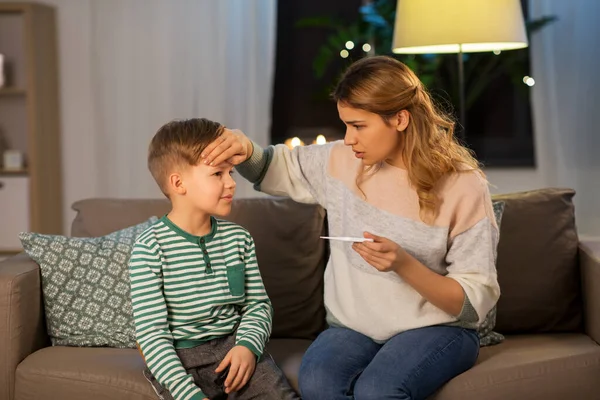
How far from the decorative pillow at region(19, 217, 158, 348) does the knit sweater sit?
0.50 meters

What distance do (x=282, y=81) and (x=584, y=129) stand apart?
5.29ft

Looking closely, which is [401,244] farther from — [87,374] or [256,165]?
[87,374]

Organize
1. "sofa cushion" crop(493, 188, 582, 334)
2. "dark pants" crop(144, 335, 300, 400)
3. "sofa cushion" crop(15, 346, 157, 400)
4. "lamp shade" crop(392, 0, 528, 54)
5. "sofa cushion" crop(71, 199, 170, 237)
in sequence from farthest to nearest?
"lamp shade" crop(392, 0, 528, 54) < "sofa cushion" crop(71, 199, 170, 237) < "sofa cushion" crop(493, 188, 582, 334) < "sofa cushion" crop(15, 346, 157, 400) < "dark pants" crop(144, 335, 300, 400)

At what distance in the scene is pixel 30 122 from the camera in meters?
4.48

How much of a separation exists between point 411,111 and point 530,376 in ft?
2.28

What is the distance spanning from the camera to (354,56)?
4.79 m

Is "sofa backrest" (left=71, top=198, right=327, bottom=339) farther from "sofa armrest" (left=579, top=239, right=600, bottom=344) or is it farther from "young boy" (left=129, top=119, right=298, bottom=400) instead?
"sofa armrest" (left=579, top=239, right=600, bottom=344)

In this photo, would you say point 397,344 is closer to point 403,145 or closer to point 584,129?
point 403,145


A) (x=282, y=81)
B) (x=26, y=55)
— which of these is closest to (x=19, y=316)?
(x=26, y=55)

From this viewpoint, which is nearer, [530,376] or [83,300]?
[530,376]

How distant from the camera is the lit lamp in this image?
9.85 ft

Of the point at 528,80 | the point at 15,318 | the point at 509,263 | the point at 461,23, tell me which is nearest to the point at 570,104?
the point at 528,80

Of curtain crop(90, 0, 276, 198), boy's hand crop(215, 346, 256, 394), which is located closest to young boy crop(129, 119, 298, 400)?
boy's hand crop(215, 346, 256, 394)

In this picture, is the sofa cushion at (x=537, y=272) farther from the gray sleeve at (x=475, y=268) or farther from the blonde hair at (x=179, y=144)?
the blonde hair at (x=179, y=144)
